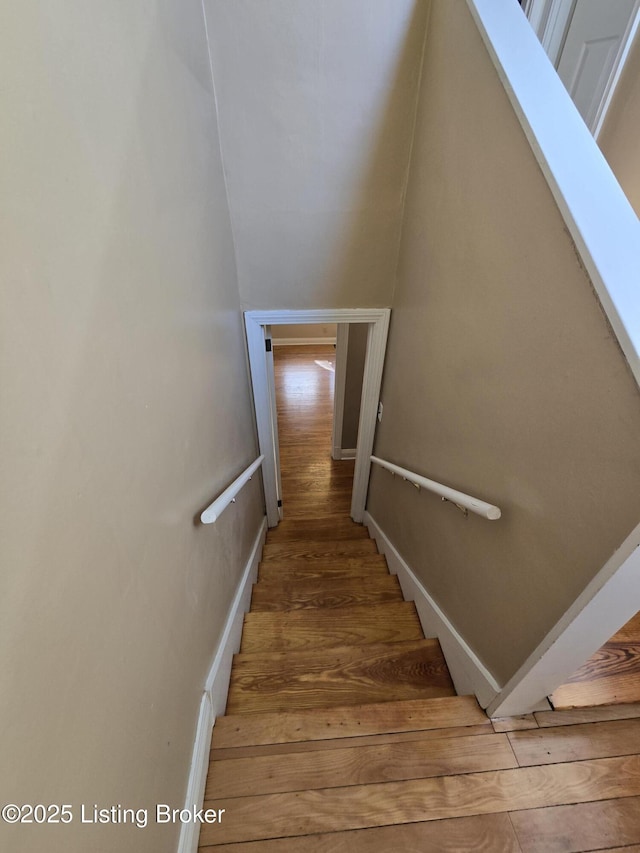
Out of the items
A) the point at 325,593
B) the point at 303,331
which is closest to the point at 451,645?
the point at 325,593

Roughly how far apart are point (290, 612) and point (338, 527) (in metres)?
1.33

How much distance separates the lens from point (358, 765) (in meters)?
1.07

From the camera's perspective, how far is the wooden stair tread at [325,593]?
197 cm

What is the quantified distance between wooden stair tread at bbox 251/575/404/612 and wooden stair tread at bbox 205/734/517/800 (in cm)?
84

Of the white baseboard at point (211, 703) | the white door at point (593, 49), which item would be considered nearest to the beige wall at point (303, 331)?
the white door at point (593, 49)

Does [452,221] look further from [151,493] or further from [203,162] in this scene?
[151,493]

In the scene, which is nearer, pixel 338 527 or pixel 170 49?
pixel 170 49

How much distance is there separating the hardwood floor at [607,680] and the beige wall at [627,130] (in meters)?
1.86

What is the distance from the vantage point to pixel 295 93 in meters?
1.47

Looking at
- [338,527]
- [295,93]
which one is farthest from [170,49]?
[338,527]

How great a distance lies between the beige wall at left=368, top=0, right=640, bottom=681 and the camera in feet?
2.27

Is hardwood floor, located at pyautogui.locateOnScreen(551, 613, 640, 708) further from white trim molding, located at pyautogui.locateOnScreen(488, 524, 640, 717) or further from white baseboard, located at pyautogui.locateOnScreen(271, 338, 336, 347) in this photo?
white baseboard, located at pyautogui.locateOnScreen(271, 338, 336, 347)

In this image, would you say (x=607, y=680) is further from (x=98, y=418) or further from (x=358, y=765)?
(x=98, y=418)

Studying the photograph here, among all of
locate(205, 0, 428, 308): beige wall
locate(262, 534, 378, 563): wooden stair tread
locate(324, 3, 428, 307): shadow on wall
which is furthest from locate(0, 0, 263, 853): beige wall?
locate(262, 534, 378, 563): wooden stair tread
